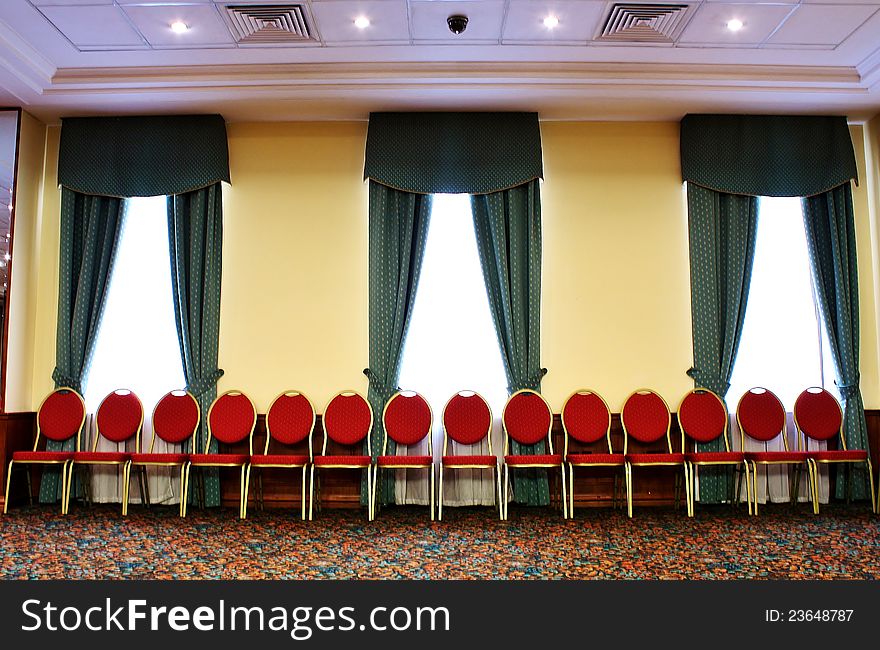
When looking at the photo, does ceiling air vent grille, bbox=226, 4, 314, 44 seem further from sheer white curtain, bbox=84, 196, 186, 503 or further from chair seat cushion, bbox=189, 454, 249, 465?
chair seat cushion, bbox=189, 454, 249, 465

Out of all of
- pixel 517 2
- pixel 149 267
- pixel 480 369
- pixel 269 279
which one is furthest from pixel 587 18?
pixel 149 267

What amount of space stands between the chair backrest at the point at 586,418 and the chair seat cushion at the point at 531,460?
1.43 ft

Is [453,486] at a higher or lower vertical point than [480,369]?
lower

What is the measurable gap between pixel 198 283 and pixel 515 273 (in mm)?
2699

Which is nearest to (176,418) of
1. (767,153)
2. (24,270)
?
(24,270)

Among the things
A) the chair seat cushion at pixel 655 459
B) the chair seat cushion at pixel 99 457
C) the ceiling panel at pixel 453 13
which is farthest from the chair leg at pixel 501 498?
the ceiling panel at pixel 453 13

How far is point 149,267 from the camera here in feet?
21.7

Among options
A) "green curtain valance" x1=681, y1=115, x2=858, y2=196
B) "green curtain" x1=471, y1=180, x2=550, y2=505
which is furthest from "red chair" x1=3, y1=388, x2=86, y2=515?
"green curtain valance" x1=681, y1=115, x2=858, y2=196

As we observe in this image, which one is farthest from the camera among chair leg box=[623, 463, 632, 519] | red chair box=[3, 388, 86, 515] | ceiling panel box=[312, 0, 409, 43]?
red chair box=[3, 388, 86, 515]

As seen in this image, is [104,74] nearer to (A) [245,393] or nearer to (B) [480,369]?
(A) [245,393]

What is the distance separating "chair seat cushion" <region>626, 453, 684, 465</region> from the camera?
5.73 m

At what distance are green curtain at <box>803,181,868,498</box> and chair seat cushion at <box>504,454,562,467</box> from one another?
2487 mm

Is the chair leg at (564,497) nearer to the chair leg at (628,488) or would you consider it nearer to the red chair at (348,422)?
the chair leg at (628,488)
